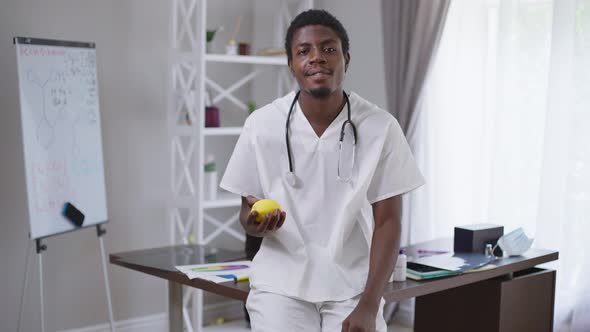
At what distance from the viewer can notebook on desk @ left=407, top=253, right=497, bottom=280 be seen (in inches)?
97.2

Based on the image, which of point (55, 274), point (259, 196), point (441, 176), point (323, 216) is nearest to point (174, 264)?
point (259, 196)

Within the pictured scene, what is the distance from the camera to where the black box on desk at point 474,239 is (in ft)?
9.43

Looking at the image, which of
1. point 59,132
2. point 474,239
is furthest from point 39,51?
point 474,239

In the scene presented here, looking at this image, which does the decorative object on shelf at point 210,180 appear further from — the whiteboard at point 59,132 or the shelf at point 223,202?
the whiteboard at point 59,132

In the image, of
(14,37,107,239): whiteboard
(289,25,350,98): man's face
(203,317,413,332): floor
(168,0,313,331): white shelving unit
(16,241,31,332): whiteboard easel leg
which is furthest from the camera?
(203,317,413,332): floor

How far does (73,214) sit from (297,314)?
160cm

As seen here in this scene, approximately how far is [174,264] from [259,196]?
511mm

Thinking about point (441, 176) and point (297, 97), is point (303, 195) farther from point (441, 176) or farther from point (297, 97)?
point (441, 176)

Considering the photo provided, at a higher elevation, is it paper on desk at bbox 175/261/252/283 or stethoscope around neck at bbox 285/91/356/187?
stethoscope around neck at bbox 285/91/356/187

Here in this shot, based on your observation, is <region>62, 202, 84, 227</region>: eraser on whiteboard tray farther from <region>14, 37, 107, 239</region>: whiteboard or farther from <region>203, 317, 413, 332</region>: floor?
<region>203, 317, 413, 332</region>: floor

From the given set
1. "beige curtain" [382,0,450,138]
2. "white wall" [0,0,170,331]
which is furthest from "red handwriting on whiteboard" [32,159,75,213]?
"beige curtain" [382,0,450,138]

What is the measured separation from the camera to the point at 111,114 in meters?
3.85

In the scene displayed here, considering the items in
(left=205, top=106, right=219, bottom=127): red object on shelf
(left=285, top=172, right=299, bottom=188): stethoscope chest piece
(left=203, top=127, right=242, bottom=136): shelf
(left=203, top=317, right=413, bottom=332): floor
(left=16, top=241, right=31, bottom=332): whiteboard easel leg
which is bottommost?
(left=203, top=317, right=413, bottom=332): floor

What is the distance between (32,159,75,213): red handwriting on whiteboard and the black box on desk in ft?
5.24
